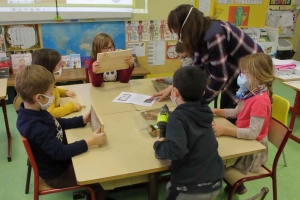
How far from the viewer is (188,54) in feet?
7.04

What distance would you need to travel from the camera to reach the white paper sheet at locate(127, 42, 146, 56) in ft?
13.6

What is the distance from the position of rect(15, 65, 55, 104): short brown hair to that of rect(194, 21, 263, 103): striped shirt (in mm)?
975

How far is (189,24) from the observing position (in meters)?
1.91

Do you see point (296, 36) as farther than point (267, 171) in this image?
Yes

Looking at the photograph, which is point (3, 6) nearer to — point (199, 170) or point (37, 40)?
point (37, 40)

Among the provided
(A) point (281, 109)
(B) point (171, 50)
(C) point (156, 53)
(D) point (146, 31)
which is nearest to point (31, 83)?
(A) point (281, 109)

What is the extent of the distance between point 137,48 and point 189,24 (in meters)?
2.33

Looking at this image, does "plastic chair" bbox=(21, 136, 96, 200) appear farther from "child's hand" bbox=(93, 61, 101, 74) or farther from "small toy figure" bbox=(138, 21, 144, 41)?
"small toy figure" bbox=(138, 21, 144, 41)

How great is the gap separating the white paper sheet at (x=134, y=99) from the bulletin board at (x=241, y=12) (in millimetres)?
2639

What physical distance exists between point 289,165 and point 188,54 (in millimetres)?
1488

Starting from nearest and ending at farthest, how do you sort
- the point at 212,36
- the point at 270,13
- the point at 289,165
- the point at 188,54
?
1. the point at 212,36
2. the point at 188,54
3. the point at 289,165
4. the point at 270,13

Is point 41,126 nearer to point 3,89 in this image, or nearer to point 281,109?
point 3,89

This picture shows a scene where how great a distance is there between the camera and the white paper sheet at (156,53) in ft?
14.0

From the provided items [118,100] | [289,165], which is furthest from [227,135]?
[289,165]
